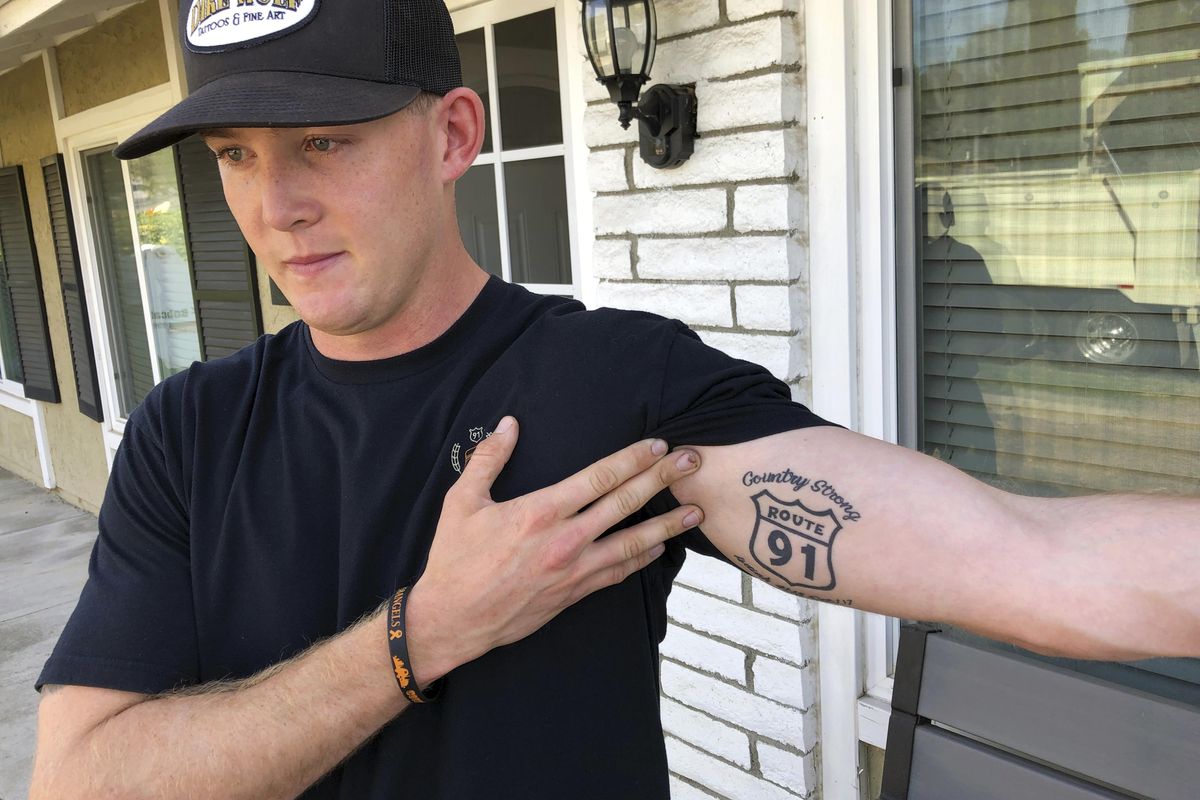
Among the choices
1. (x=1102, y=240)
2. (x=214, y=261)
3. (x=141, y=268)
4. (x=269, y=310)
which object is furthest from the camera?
(x=141, y=268)

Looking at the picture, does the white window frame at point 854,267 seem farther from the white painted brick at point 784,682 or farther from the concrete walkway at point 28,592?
the concrete walkway at point 28,592

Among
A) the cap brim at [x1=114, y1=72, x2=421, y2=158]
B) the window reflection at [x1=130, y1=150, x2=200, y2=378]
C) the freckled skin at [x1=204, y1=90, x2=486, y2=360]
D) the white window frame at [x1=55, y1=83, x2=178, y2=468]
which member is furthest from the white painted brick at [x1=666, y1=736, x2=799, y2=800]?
the white window frame at [x1=55, y1=83, x2=178, y2=468]

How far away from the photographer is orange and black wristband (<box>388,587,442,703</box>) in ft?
3.58

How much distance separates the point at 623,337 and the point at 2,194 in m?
8.26

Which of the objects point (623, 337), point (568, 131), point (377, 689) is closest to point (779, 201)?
point (568, 131)

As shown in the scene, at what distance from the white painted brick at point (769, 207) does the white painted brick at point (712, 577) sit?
2.96 ft

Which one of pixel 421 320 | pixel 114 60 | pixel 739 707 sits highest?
pixel 114 60

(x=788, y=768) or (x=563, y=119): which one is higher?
(x=563, y=119)

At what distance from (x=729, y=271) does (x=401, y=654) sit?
1534 mm

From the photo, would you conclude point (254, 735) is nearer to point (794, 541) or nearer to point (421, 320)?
point (421, 320)

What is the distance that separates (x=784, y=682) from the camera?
2.47 metres

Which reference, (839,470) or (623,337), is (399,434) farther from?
(839,470)

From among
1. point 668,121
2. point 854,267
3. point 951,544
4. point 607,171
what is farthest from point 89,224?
point 951,544

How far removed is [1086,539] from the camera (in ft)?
3.03
